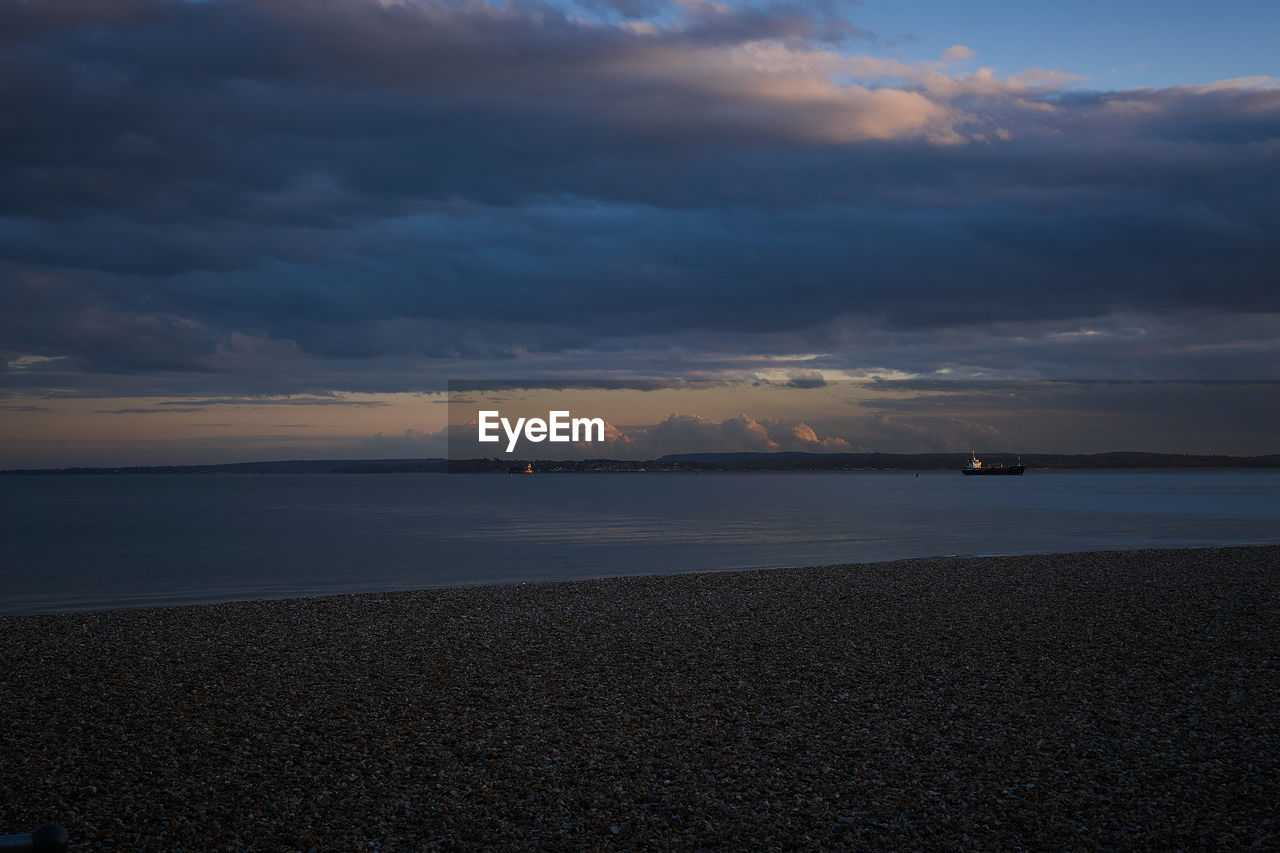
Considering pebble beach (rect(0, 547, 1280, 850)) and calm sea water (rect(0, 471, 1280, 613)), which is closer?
pebble beach (rect(0, 547, 1280, 850))

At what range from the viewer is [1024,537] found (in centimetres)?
3912

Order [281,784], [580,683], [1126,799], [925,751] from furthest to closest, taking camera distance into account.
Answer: [580,683], [925,751], [281,784], [1126,799]

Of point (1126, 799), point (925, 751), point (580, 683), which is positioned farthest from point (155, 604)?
point (1126, 799)

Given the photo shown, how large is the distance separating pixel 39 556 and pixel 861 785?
1448 inches

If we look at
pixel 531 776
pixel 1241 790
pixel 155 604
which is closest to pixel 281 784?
pixel 531 776

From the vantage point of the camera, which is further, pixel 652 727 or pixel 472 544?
pixel 472 544

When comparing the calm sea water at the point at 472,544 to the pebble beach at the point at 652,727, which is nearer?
the pebble beach at the point at 652,727

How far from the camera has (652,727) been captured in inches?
342

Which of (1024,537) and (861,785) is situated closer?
(861,785)

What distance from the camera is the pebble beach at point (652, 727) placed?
6480 mm

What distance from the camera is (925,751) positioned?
790cm

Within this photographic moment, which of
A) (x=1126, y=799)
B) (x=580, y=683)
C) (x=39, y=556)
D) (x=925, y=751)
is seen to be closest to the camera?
(x=1126, y=799)

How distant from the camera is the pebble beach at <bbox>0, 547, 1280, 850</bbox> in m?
6.48

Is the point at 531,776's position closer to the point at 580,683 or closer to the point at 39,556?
the point at 580,683
